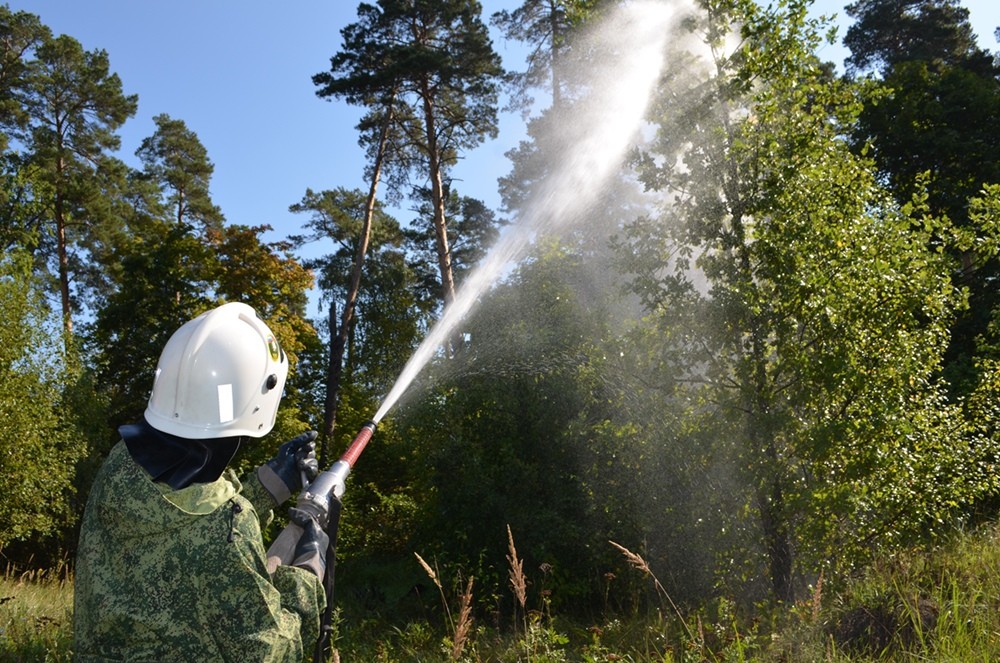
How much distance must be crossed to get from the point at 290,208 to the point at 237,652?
96.1ft

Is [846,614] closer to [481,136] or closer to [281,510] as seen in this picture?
[281,510]

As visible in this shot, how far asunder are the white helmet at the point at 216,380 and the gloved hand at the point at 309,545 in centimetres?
31

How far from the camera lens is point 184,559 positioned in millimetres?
2094

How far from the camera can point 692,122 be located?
7.54m

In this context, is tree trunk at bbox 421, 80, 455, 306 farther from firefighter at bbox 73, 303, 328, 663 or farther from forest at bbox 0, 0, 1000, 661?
firefighter at bbox 73, 303, 328, 663

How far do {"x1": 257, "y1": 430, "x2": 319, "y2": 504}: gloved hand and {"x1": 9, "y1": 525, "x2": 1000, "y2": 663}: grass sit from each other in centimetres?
86

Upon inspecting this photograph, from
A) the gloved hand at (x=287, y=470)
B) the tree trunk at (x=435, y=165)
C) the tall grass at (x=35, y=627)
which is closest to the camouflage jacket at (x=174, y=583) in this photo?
the gloved hand at (x=287, y=470)

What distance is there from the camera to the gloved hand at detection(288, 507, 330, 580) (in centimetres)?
236

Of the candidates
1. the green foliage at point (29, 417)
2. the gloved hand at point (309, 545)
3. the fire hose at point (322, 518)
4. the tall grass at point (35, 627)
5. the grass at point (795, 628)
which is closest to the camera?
the gloved hand at point (309, 545)

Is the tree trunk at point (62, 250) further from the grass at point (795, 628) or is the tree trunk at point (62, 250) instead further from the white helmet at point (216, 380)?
the white helmet at point (216, 380)

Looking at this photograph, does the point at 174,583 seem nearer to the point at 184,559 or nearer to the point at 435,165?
the point at 184,559

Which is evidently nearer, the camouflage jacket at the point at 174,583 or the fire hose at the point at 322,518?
the camouflage jacket at the point at 174,583

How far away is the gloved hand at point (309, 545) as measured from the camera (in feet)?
7.73

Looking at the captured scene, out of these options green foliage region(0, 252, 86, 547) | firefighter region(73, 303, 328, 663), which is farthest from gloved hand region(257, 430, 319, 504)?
green foliage region(0, 252, 86, 547)
